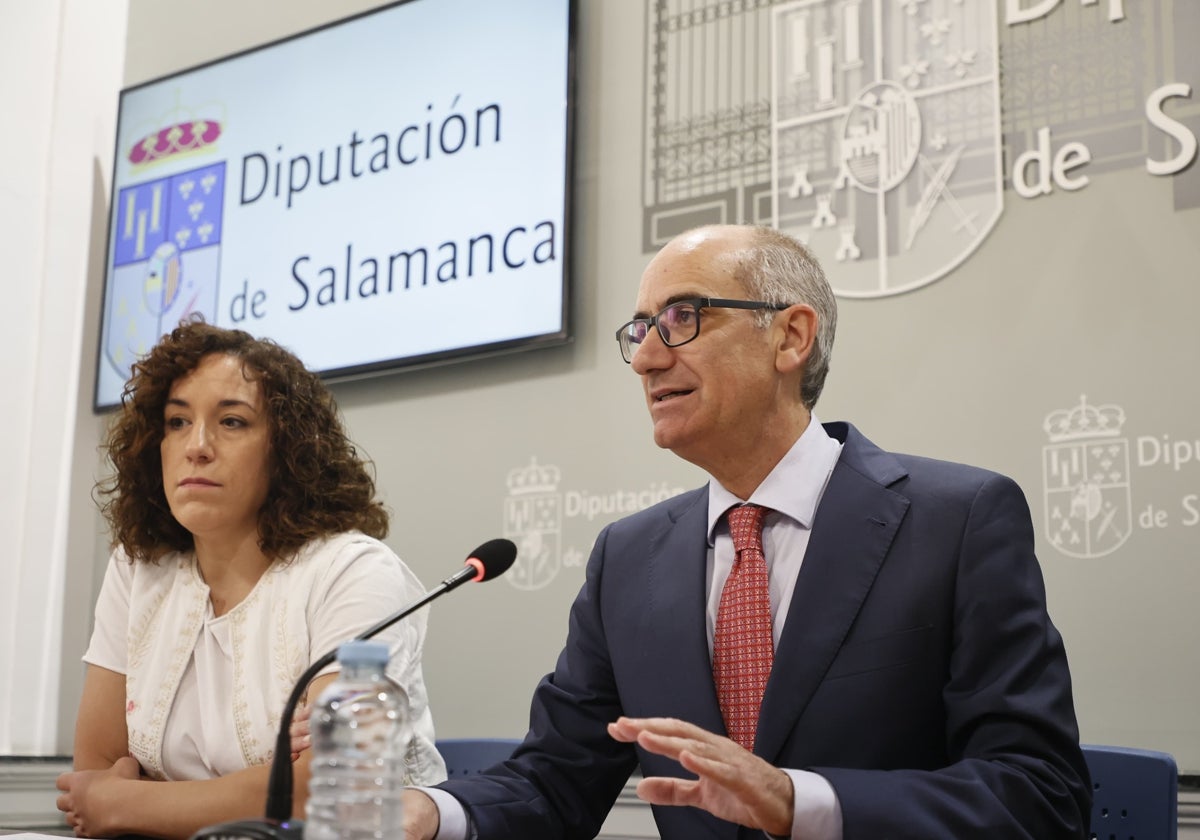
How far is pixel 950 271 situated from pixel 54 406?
2.91 meters

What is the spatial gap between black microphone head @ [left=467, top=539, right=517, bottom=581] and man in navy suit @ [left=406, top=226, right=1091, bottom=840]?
0.24 meters

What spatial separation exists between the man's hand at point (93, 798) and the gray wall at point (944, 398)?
1.11m

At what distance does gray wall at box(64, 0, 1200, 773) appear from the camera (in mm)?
2381

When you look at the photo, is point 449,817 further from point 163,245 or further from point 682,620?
point 163,245

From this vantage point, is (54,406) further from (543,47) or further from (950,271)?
(950,271)

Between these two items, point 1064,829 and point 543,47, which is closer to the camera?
Answer: point 1064,829

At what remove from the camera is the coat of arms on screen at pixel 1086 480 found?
242cm

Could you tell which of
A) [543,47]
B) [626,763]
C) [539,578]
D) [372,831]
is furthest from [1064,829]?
[543,47]

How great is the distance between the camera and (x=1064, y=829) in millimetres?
1519

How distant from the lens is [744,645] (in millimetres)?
1757

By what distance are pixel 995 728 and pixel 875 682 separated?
17 centimetres

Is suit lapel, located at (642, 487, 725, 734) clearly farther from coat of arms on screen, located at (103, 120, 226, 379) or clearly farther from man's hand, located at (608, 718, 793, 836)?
coat of arms on screen, located at (103, 120, 226, 379)

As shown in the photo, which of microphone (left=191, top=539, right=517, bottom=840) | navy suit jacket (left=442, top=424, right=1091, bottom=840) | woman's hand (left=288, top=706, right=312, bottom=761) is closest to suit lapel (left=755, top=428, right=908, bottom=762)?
navy suit jacket (left=442, top=424, right=1091, bottom=840)

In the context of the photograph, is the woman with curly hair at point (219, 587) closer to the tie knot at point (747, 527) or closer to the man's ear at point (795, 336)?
the tie knot at point (747, 527)
